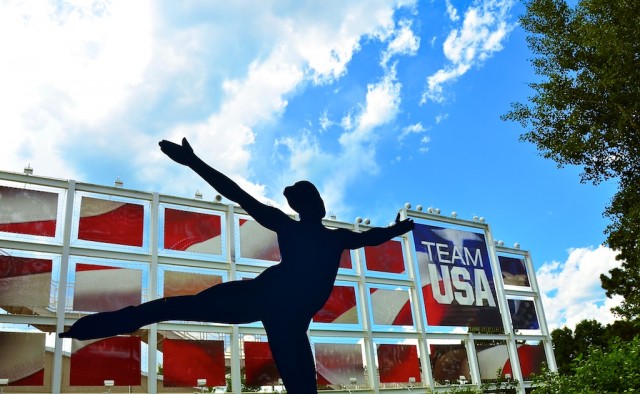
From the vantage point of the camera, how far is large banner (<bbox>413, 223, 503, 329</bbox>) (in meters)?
18.8

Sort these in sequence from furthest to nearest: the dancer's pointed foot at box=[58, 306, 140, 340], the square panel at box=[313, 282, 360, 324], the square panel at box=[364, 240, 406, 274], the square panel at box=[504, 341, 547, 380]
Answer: the square panel at box=[504, 341, 547, 380], the square panel at box=[364, 240, 406, 274], the square panel at box=[313, 282, 360, 324], the dancer's pointed foot at box=[58, 306, 140, 340]

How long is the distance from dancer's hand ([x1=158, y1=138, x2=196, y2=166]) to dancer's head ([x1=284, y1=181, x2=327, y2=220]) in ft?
3.24

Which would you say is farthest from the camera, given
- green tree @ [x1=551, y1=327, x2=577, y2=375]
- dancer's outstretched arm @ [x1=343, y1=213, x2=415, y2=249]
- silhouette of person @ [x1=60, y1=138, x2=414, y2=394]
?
green tree @ [x1=551, y1=327, x2=577, y2=375]

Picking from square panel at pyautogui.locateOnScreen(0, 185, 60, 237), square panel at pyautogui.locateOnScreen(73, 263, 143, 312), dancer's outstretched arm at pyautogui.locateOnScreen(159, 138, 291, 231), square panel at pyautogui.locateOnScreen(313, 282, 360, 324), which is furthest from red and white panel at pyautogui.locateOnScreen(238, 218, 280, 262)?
dancer's outstretched arm at pyautogui.locateOnScreen(159, 138, 291, 231)

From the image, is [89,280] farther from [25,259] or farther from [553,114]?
[553,114]

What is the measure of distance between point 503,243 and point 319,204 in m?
18.2

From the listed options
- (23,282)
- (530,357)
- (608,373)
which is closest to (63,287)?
(23,282)

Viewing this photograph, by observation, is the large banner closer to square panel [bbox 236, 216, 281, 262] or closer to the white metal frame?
the white metal frame

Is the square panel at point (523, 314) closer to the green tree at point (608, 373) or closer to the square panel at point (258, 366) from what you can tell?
the square panel at point (258, 366)

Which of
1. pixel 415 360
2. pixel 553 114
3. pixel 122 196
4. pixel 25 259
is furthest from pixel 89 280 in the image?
pixel 553 114

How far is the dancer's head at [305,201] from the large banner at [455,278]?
46.7 ft

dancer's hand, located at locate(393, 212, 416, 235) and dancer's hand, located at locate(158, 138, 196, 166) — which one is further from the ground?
dancer's hand, located at locate(158, 138, 196, 166)

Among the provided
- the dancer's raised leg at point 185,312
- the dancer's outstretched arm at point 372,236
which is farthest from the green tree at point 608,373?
the dancer's raised leg at point 185,312

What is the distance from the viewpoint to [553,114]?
42.6 feet
